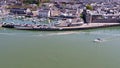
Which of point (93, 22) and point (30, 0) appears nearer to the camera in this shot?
point (93, 22)

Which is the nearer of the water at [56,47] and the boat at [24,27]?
the water at [56,47]

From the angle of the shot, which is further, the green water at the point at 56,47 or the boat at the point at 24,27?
the boat at the point at 24,27

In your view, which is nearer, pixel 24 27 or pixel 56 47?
pixel 56 47

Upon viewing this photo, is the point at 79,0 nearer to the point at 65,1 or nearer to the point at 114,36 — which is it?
the point at 65,1

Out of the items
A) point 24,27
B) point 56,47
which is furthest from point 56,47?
point 24,27

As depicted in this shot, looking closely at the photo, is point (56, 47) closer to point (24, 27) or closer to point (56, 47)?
point (56, 47)

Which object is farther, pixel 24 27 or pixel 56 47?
pixel 24 27

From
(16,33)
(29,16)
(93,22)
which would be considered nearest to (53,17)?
(29,16)

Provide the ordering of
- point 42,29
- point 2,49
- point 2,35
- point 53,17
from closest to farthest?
point 2,49, point 2,35, point 42,29, point 53,17

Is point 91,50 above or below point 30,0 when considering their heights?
below

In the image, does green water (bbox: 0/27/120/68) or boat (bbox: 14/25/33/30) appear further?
boat (bbox: 14/25/33/30)

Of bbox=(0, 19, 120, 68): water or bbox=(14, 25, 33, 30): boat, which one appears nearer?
bbox=(0, 19, 120, 68): water
